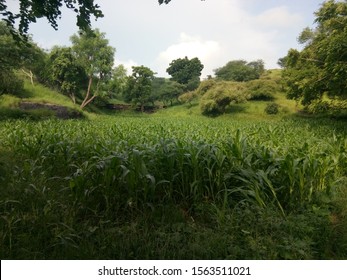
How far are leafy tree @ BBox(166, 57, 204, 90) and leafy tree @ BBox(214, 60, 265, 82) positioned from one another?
5.93 meters

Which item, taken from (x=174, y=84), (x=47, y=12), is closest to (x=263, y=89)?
(x=174, y=84)

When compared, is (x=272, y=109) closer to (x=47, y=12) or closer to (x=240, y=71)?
(x=240, y=71)

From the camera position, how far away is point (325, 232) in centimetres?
274

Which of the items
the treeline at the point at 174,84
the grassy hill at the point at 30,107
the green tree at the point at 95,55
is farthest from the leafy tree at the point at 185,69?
the grassy hill at the point at 30,107

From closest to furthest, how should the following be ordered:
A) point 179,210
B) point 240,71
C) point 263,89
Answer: point 179,210
point 263,89
point 240,71

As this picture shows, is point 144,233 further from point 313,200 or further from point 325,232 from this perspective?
point 313,200

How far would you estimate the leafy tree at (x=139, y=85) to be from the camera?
39094 millimetres

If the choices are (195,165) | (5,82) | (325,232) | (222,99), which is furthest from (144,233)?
(222,99)

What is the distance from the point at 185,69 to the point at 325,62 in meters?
56.8

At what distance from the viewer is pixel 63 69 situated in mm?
28781

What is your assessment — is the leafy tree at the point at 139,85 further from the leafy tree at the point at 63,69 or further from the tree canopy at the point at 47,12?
the tree canopy at the point at 47,12

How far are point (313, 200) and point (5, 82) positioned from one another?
62.2ft

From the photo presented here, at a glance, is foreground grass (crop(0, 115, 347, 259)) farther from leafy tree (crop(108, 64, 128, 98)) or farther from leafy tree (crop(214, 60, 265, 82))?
leafy tree (crop(214, 60, 265, 82))
